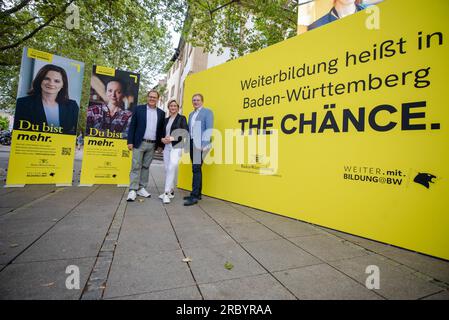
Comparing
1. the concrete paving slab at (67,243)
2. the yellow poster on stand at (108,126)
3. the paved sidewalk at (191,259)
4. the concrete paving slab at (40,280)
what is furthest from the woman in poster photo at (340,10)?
the concrete paving slab at (40,280)

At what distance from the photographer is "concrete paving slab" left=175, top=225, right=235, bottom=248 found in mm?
2542

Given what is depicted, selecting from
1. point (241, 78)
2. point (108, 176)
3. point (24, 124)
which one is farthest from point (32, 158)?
point (241, 78)

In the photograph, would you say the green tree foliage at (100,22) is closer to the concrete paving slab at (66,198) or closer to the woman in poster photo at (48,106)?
the woman in poster photo at (48,106)

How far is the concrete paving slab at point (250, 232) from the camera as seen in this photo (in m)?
2.80

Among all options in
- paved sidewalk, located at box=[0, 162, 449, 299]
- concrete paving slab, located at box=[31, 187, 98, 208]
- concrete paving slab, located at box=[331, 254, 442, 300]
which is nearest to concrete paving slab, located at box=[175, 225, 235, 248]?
paved sidewalk, located at box=[0, 162, 449, 299]

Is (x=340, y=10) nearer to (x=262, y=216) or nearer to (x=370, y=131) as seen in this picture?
(x=370, y=131)

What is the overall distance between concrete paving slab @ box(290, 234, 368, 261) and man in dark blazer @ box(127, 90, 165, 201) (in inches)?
130

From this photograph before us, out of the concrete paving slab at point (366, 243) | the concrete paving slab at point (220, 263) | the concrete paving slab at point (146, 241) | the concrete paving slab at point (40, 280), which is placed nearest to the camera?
the concrete paving slab at point (40, 280)

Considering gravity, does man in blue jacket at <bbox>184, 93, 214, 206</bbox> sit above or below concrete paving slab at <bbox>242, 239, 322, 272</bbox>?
above

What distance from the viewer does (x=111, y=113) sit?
600cm

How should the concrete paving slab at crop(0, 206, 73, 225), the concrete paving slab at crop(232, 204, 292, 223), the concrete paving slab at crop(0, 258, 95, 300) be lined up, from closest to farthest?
1. the concrete paving slab at crop(0, 258, 95, 300)
2. the concrete paving slab at crop(0, 206, 73, 225)
3. the concrete paving slab at crop(232, 204, 292, 223)

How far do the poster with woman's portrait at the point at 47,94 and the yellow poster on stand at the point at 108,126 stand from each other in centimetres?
45

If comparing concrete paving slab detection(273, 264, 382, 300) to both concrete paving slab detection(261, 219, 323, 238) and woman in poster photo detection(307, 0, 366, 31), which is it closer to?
concrete paving slab detection(261, 219, 323, 238)

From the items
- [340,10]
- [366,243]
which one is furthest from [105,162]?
[340,10]
